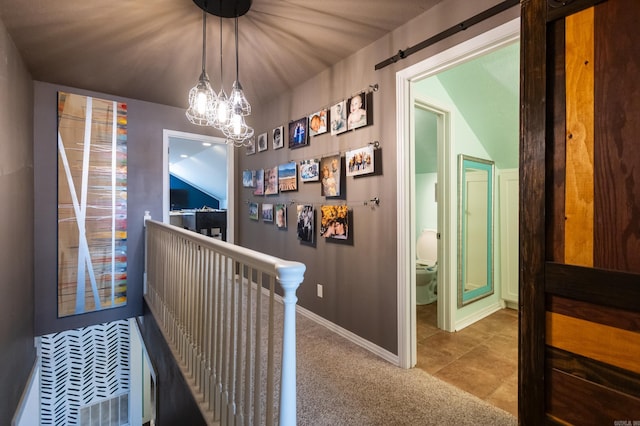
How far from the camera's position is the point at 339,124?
2447 mm

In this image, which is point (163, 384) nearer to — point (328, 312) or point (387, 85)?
point (328, 312)

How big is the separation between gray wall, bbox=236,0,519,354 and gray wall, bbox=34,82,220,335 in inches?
67.5

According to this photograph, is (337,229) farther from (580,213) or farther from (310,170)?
(580,213)

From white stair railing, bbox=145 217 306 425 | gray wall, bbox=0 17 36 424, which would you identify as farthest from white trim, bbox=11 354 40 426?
white stair railing, bbox=145 217 306 425

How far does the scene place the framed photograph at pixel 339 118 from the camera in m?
2.41

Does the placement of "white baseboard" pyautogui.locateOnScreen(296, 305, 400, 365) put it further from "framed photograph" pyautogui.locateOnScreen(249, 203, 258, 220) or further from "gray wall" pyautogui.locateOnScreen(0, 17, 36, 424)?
"gray wall" pyautogui.locateOnScreen(0, 17, 36, 424)

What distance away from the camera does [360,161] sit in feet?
7.39

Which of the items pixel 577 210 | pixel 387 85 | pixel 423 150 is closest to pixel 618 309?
pixel 577 210

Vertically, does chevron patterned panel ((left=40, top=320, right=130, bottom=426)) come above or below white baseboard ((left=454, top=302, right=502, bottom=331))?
below

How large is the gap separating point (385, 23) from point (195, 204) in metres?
8.91

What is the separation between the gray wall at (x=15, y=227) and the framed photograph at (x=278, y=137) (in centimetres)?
212

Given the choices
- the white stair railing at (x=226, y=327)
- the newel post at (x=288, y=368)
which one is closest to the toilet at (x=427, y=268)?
the white stair railing at (x=226, y=327)

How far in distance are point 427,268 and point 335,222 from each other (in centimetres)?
152

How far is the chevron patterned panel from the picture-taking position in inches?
119
